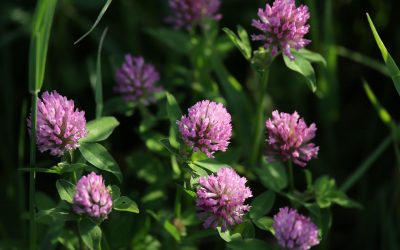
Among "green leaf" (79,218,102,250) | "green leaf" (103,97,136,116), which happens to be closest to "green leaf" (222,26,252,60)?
"green leaf" (103,97,136,116)

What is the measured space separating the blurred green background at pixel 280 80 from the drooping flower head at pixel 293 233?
3.73 feet

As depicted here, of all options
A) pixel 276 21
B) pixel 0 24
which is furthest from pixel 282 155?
pixel 0 24

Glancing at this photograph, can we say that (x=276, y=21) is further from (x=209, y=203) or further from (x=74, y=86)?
(x=74, y=86)

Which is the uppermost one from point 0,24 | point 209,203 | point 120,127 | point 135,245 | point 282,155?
point 0,24

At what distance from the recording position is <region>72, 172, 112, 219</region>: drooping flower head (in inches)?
79.7

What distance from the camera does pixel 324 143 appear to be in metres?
3.49

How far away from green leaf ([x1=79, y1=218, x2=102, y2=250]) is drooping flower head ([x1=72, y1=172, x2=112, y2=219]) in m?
0.07

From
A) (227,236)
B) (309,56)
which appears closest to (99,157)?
(227,236)

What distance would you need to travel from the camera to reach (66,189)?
2.16 metres

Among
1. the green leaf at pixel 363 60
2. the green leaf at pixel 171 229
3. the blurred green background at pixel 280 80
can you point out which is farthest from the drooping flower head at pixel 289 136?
the green leaf at pixel 363 60

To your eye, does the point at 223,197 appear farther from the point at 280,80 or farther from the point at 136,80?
the point at 280,80

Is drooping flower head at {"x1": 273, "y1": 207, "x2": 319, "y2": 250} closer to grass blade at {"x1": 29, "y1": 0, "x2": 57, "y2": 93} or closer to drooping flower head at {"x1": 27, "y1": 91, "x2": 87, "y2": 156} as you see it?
drooping flower head at {"x1": 27, "y1": 91, "x2": 87, "y2": 156}

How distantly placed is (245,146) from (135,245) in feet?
2.44

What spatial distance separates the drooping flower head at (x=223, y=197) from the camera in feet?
6.74
